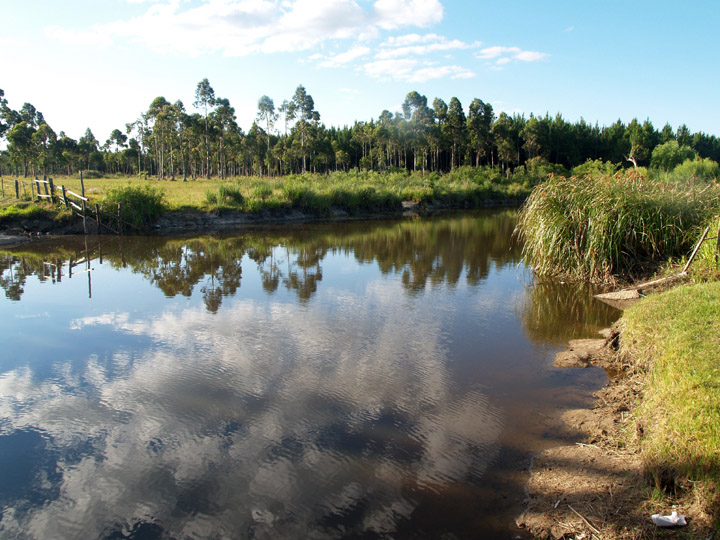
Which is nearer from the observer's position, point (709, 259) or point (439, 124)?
point (709, 259)

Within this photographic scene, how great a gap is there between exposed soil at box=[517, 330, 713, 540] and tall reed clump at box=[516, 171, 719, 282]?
24.3ft

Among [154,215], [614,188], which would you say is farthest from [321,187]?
[614,188]

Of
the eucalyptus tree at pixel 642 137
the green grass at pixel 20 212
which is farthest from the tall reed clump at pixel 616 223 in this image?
the eucalyptus tree at pixel 642 137

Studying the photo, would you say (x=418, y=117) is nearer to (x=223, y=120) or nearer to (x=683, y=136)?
(x=223, y=120)

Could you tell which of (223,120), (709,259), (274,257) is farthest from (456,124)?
(709,259)

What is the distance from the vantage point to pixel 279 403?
261 inches

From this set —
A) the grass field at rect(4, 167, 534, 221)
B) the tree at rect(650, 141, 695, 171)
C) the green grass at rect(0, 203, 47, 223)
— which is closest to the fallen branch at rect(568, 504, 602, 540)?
the grass field at rect(4, 167, 534, 221)

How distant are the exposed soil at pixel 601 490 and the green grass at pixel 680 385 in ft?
0.55

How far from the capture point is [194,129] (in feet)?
180

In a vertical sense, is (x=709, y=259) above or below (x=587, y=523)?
above

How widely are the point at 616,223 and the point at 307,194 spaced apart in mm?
23185

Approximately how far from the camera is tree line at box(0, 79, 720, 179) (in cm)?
5669

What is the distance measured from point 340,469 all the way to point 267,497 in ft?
2.67

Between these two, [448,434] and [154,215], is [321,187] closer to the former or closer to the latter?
[154,215]
